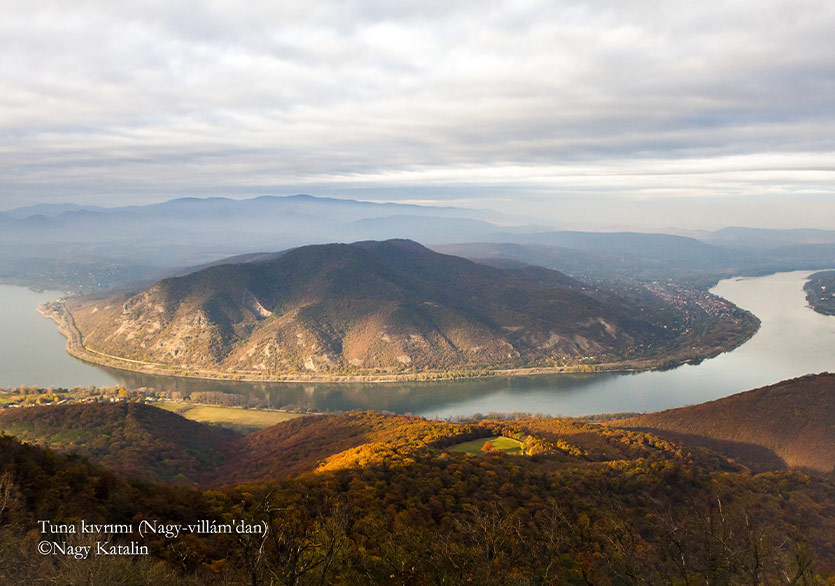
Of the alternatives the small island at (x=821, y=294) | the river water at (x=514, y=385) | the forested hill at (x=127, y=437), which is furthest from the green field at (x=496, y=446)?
the small island at (x=821, y=294)

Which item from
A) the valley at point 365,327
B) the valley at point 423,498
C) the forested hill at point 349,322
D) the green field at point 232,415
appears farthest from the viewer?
the forested hill at point 349,322

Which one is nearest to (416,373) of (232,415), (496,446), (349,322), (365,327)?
(365,327)

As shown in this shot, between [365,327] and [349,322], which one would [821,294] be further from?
[349,322]

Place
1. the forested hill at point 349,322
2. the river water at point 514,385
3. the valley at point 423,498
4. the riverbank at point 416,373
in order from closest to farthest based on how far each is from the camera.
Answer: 1. the valley at point 423,498
2. the river water at point 514,385
3. the riverbank at point 416,373
4. the forested hill at point 349,322

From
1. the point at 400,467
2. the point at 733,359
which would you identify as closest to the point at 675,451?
the point at 400,467

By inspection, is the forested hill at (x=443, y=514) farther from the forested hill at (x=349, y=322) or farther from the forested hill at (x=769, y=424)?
the forested hill at (x=349, y=322)

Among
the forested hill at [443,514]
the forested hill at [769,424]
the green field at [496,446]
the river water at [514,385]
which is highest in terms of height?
the forested hill at [443,514]

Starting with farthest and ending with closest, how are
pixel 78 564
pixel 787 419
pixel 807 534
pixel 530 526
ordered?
pixel 787 419 → pixel 807 534 → pixel 530 526 → pixel 78 564

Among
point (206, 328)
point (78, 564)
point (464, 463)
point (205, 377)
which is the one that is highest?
point (78, 564)

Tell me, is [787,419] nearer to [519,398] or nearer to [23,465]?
[519,398]
